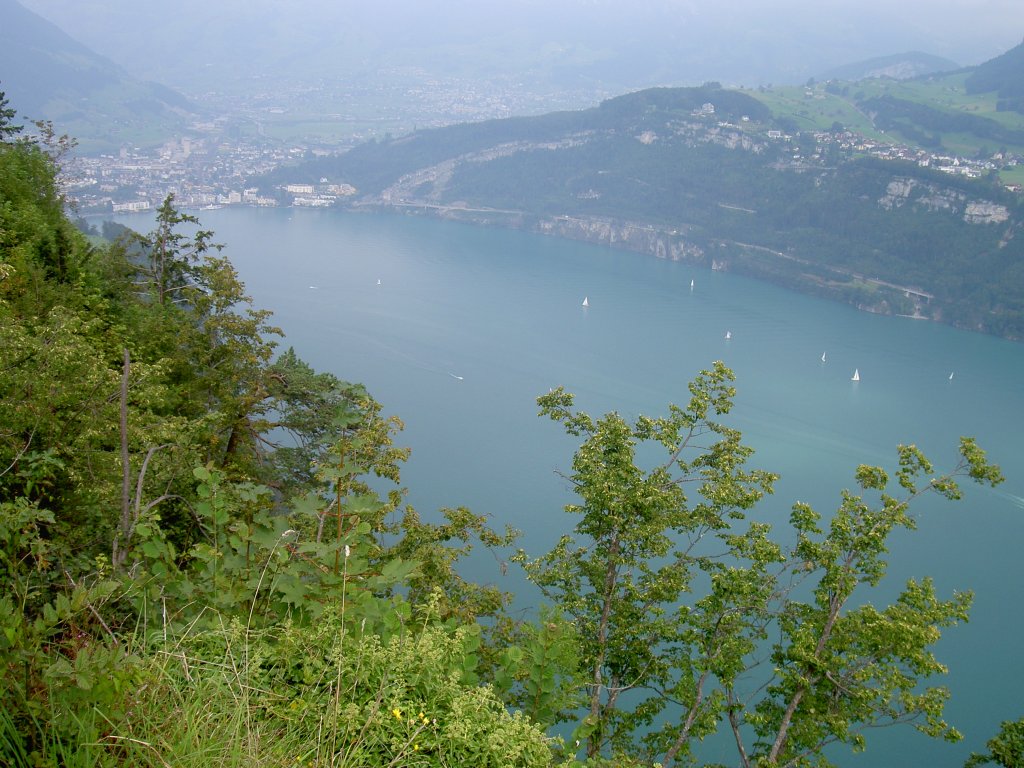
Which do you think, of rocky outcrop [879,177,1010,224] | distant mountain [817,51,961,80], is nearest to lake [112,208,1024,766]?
rocky outcrop [879,177,1010,224]

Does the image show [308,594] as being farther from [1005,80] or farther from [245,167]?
[1005,80]

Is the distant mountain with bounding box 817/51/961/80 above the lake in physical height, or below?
above

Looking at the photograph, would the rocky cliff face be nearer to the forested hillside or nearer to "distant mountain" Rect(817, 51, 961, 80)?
the forested hillside

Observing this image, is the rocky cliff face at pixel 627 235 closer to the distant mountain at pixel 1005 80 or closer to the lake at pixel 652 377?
the lake at pixel 652 377

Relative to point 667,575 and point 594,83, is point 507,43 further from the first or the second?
point 667,575

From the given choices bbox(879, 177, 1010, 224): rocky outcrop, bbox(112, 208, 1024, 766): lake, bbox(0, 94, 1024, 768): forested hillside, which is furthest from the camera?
bbox(879, 177, 1010, 224): rocky outcrop

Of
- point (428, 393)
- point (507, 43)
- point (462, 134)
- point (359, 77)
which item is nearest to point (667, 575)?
point (428, 393)
